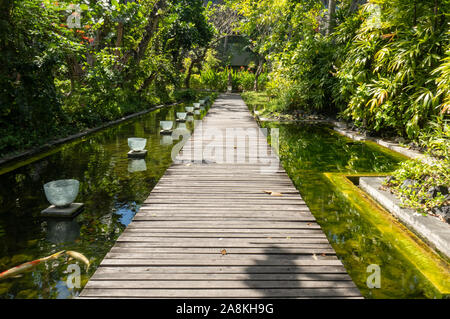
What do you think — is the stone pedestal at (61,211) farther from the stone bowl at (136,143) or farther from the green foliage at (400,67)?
the green foliage at (400,67)

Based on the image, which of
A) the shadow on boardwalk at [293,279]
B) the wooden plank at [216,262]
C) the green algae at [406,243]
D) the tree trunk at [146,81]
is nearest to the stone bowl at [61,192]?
the wooden plank at [216,262]

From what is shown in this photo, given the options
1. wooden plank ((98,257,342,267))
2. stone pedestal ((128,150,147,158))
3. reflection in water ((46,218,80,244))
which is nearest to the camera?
wooden plank ((98,257,342,267))

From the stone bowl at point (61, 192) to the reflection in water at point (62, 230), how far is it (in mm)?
231

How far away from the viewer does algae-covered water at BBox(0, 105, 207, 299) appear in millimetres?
2836

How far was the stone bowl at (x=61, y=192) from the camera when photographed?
4039 millimetres

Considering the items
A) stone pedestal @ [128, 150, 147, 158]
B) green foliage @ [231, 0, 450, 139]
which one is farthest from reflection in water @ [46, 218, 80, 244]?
green foliage @ [231, 0, 450, 139]

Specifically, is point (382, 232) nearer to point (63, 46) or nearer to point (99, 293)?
point (99, 293)

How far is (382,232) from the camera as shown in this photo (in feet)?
12.6

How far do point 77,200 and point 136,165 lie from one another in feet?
6.29

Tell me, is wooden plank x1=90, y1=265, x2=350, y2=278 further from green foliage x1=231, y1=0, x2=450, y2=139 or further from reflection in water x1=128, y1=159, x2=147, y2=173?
green foliage x1=231, y1=0, x2=450, y2=139

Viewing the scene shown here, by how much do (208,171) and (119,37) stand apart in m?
9.55

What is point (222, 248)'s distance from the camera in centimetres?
309

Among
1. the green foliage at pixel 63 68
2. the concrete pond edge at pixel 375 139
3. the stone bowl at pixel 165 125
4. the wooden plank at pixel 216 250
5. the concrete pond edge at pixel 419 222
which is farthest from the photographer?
the stone bowl at pixel 165 125

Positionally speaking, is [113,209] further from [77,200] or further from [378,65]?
[378,65]
